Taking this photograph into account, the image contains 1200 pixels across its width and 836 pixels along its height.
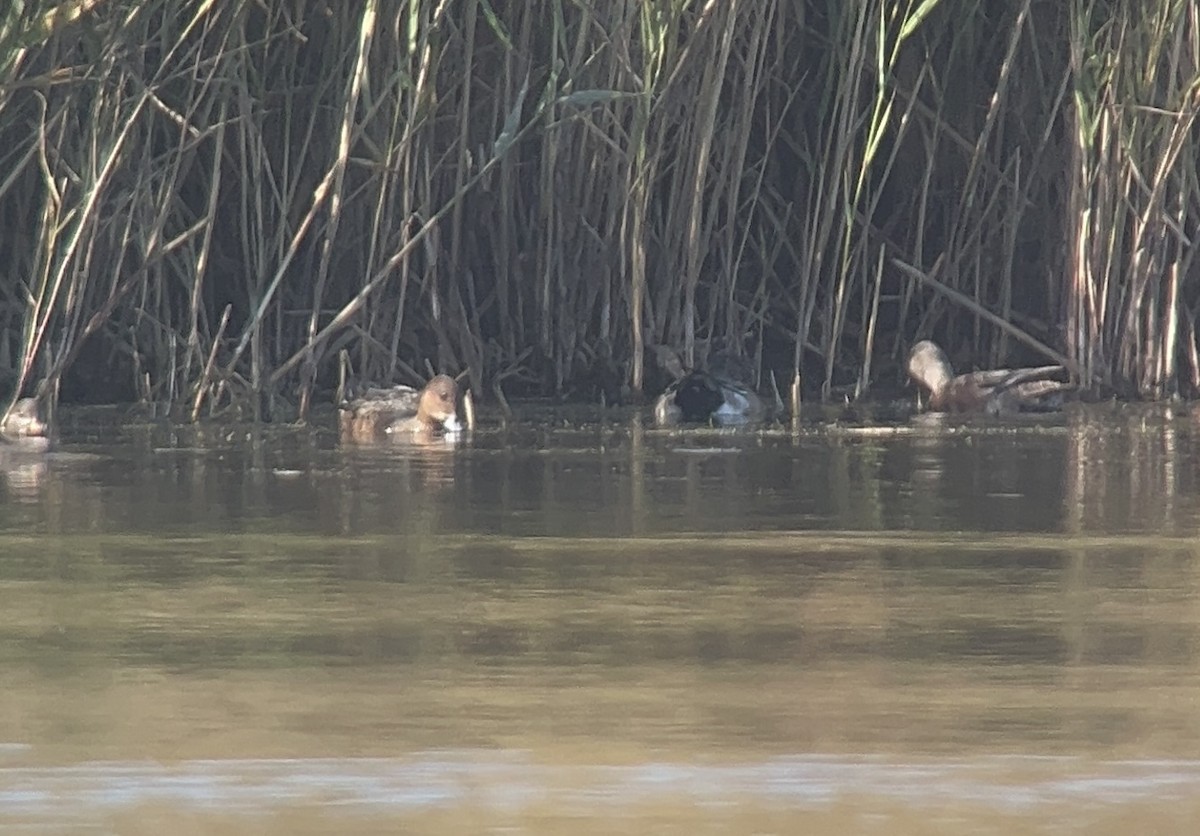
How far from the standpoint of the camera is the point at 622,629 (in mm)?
2959

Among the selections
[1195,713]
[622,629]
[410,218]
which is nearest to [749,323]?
[410,218]

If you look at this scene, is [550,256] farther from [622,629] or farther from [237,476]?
[622,629]

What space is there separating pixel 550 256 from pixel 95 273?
3.97 feet

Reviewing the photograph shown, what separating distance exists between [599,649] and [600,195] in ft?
14.0

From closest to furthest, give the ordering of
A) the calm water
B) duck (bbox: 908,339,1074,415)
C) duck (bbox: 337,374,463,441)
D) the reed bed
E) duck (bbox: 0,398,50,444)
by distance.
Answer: the calm water < duck (bbox: 0,398,50,444) < duck (bbox: 337,374,463,441) < the reed bed < duck (bbox: 908,339,1074,415)

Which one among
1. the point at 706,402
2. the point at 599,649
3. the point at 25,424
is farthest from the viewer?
the point at 706,402

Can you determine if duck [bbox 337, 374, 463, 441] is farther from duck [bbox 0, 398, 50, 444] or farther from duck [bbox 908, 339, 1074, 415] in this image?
duck [bbox 908, 339, 1074, 415]

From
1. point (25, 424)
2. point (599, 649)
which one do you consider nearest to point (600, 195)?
point (25, 424)

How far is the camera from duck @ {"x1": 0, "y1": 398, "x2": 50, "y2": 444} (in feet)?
17.7

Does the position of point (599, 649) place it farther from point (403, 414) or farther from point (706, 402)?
point (706, 402)

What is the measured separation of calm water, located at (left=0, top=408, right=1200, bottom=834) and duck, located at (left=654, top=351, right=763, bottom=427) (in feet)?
3.99

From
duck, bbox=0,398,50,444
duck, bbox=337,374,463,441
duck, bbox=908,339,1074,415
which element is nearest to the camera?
duck, bbox=0,398,50,444

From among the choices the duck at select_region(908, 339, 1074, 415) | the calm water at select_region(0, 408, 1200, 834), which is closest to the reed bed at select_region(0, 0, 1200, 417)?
the duck at select_region(908, 339, 1074, 415)

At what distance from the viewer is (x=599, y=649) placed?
2818 millimetres
